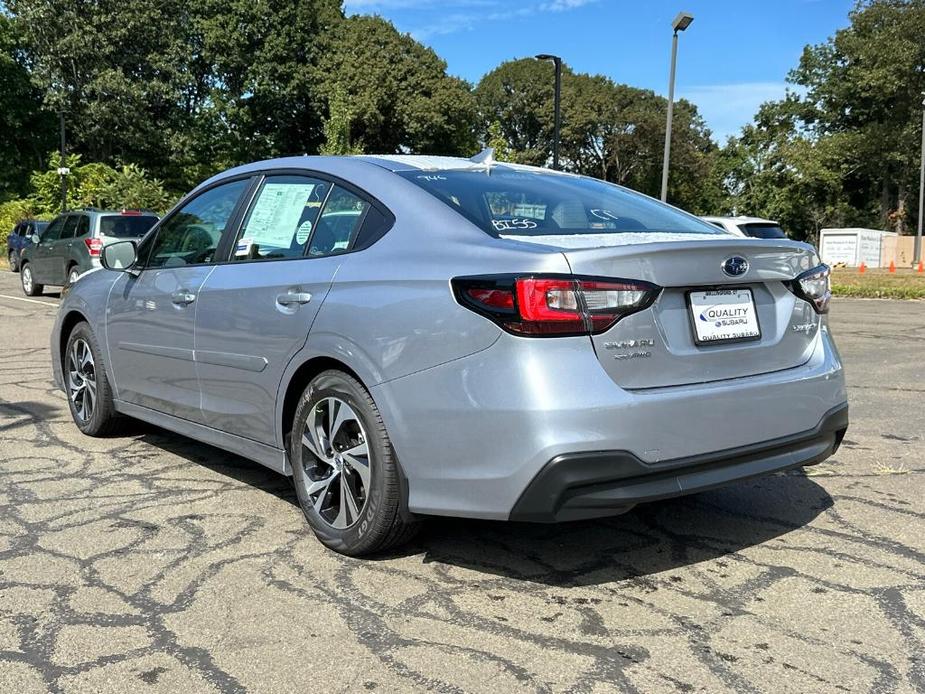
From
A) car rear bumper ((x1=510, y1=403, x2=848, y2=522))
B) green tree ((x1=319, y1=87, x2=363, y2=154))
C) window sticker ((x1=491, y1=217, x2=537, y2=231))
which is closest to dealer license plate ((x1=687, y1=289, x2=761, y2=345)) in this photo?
car rear bumper ((x1=510, y1=403, x2=848, y2=522))

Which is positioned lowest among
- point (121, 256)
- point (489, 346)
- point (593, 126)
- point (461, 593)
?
point (461, 593)

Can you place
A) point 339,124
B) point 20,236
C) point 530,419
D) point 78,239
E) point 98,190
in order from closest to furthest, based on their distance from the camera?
1. point 530,419
2. point 78,239
3. point 20,236
4. point 98,190
5. point 339,124

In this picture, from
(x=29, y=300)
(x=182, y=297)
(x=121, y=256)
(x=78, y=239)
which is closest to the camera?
(x=182, y=297)

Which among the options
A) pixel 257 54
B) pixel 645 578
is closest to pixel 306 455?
pixel 645 578

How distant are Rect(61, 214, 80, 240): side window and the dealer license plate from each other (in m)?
15.9

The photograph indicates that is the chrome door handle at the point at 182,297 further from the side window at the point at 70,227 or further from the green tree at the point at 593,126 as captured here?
the green tree at the point at 593,126

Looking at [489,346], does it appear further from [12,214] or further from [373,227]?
[12,214]

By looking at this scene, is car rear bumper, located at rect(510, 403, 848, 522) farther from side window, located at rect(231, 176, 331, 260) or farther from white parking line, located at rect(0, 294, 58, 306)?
white parking line, located at rect(0, 294, 58, 306)

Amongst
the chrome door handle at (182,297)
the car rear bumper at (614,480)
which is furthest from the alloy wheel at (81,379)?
the car rear bumper at (614,480)

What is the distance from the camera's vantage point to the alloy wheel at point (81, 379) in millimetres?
5480

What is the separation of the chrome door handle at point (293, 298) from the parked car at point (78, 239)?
1314 centimetres

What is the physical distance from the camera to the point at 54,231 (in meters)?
17.6

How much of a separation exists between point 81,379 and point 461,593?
11.6 ft

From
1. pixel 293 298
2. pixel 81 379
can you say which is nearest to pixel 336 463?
pixel 293 298
